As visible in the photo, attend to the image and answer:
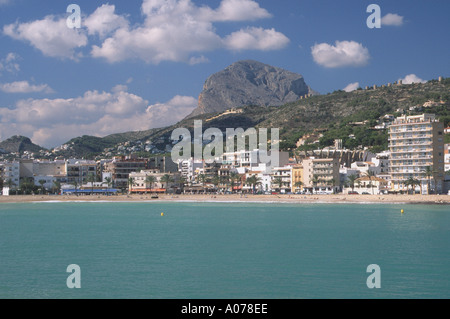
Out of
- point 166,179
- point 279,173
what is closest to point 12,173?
point 166,179

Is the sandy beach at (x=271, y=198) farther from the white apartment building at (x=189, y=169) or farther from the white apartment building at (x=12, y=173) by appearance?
the white apartment building at (x=189, y=169)

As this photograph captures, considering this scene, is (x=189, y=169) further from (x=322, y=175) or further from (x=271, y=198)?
(x=322, y=175)

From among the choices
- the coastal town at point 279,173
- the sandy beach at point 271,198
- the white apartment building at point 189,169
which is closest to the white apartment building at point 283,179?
the coastal town at point 279,173

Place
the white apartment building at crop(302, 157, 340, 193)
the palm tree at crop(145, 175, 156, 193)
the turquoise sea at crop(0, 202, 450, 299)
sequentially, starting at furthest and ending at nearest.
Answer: the palm tree at crop(145, 175, 156, 193) → the white apartment building at crop(302, 157, 340, 193) → the turquoise sea at crop(0, 202, 450, 299)

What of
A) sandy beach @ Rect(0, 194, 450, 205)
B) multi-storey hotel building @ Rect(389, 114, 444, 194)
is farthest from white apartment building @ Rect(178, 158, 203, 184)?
multi-storey hotel building @ Rect(389, 114, 444, 194)

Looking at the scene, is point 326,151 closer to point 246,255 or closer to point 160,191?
point 160,191

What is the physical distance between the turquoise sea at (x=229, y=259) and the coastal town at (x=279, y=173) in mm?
42469

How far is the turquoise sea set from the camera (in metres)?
24.6

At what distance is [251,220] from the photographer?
59688 mm

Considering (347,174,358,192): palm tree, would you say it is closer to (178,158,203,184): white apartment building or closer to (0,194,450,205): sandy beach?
(0,194,450,205): sandy beach

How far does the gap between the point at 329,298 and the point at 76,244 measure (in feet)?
78.2

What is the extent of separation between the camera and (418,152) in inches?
3748

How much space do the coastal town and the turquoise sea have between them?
42.5 metres

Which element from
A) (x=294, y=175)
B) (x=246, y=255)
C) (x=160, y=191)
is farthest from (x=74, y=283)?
(x=160, y=191)
